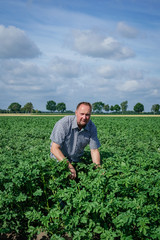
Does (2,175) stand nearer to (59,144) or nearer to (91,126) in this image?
(59,144)

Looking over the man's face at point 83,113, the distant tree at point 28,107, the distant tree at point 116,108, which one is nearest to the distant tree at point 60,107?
the distant tree at point 28,107

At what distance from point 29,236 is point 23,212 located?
1.36ft

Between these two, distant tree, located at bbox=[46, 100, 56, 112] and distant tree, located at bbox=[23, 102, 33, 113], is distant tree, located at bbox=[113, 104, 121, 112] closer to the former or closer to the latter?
distant tree, located at bbox=[46, 100, 56, 112]

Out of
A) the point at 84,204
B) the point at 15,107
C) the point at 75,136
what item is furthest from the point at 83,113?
the point at 15,107

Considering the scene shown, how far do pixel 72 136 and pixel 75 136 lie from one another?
0.06 meters

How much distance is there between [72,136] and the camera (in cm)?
441

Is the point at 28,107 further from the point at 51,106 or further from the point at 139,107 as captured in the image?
the point at 139,107

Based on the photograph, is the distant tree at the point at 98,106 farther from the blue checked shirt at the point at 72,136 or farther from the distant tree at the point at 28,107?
the blue checked shirt at the point at 72,136

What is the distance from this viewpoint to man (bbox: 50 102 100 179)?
4.07 meters

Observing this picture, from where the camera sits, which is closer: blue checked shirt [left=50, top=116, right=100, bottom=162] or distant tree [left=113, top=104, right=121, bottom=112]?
blue checked shirt [left=50, top=116, right=100, bottom=162]

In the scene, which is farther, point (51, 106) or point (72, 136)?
point (51, 106)

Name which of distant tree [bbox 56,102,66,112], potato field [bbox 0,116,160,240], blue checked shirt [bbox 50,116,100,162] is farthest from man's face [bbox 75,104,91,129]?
distant tree [bbox 56,102,66,112]

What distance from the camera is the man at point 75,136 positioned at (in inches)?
160

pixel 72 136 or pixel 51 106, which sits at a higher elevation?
pixel 51 106
